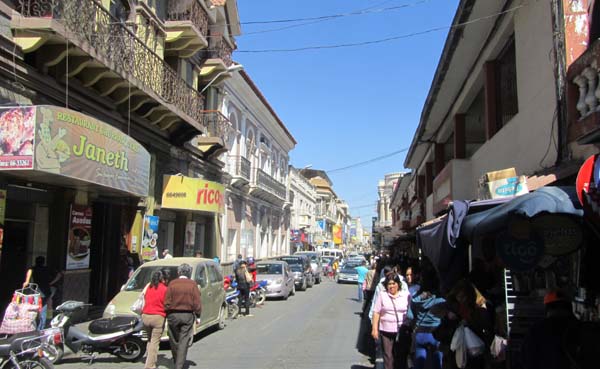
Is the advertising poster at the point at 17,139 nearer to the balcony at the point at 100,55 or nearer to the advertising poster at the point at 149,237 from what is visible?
the balcony at the point at 100,55

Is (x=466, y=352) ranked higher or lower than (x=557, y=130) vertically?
lower

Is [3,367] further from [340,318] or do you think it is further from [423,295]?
[340,318]

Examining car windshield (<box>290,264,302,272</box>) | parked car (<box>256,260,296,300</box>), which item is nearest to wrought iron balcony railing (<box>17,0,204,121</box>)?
parked car (<box>256,260,296,300</box>)

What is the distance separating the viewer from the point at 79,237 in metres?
13.6

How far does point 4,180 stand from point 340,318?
9696 millimetres

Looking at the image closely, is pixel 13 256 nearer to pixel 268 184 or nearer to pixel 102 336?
pixel 102 336

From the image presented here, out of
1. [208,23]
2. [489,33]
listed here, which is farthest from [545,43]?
[208,23]

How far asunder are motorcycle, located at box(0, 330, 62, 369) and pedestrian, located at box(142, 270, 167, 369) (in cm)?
177

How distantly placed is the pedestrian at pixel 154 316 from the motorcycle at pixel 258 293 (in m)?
10.1

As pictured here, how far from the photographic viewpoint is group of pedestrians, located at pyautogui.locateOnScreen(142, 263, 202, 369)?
8219 mm

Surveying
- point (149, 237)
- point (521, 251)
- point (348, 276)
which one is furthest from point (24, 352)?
point (348, 276)

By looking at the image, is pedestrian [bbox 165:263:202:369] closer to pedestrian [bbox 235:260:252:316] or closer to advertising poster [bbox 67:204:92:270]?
advertising poster [bbox 67:204:92:270]

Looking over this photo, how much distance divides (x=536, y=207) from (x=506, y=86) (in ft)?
23.9

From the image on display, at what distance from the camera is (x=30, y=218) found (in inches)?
497
